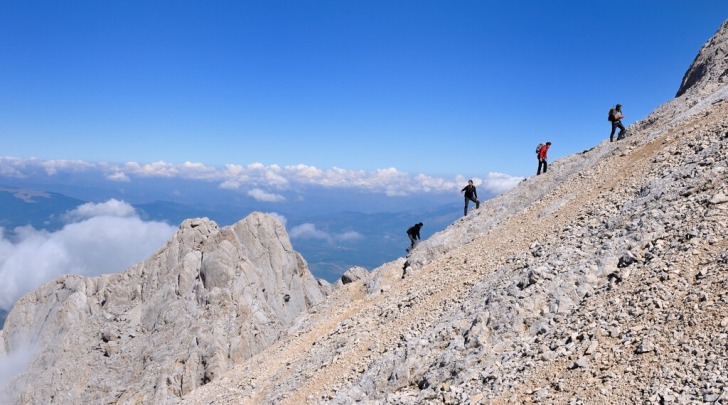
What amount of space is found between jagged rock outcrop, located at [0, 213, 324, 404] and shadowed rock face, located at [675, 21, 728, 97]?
52789 mm

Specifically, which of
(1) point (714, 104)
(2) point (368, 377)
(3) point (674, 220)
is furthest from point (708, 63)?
(2) point (368, 377)

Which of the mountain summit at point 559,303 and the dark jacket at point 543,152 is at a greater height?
the dark jacket at point 543,152

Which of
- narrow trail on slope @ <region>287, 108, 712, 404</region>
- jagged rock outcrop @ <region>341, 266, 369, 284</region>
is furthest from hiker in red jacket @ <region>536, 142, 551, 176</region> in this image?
jagged rock outcrop @ <region>341, 266, 369, 284</region>

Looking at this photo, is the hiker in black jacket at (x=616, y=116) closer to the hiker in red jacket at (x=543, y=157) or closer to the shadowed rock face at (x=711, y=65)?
the hiker in red jacket at (x=543, y=157)

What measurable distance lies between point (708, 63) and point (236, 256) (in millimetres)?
62165

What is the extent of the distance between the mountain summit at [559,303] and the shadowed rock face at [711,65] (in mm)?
203

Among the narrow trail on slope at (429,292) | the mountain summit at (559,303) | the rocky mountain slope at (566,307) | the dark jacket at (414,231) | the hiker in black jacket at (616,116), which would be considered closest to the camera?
the rocky mountain slope at (566,307)

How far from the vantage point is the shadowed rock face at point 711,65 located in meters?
34.8

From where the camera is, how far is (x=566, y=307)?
15.6 metres

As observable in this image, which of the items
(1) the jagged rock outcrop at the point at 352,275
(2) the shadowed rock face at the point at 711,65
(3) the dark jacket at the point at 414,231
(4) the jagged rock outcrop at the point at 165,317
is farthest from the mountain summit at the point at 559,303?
(1) the jagged rock outcrop at the point at 352,275

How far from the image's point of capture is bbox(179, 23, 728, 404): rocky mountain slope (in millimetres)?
11758

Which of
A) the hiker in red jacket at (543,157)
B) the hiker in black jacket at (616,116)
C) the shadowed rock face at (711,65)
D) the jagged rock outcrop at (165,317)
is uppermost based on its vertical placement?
the shadowed rock face at (711,65)

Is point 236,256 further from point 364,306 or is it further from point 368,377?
point 368,377

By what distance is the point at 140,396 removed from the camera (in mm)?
50250
